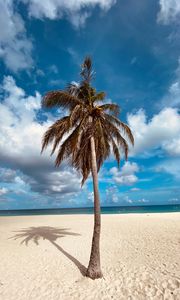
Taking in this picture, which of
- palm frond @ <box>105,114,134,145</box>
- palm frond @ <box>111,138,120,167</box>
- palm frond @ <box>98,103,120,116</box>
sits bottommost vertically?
palm frond @ <box>111,138,120,167</box>

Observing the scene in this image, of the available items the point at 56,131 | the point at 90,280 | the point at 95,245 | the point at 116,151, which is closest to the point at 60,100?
the point at 56,131

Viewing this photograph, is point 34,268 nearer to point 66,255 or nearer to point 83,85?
point 66,255

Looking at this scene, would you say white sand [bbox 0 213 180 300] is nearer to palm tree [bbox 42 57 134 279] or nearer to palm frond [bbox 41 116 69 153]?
palm tree [bbox 42 57 134 279]

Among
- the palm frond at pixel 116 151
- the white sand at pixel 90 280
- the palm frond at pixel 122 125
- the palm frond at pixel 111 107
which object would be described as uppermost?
the palm frond at pixel 111 107

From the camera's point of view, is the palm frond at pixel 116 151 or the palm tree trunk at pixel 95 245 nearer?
the palm tree trunk at pixel 95 245

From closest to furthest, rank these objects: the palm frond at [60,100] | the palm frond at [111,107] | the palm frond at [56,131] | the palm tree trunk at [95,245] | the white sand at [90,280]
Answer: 1. the white sand at [90,280]
2. the palm tree trunk at [95,245]
3. the palm frond at [60,100]
4. the palm frond at [56,131]
5. the palm frond at [111,107]

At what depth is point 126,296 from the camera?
563cm

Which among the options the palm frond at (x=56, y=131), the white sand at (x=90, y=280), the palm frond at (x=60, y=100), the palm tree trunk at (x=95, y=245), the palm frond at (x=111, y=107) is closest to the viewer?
the white sand at (x=90, y=280)

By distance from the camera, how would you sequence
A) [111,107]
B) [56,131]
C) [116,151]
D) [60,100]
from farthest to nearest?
1. [116,151]
2. [111,107]
3. [56,131]
4. [60,100]

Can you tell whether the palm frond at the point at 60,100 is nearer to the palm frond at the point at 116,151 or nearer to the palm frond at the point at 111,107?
the palm frond at the point at 111,107

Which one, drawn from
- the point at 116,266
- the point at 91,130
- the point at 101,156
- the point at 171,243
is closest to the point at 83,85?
the point at 91,130

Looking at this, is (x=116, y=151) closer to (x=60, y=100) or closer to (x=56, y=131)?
(x=56, y=131)

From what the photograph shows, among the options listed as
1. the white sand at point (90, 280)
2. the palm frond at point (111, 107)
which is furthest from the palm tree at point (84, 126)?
the white sand at point (90, 280)

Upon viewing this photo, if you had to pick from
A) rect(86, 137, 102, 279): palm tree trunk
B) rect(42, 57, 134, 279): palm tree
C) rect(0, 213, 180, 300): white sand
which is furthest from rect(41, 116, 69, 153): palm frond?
rect(0, 213, 180, 300): white sand
